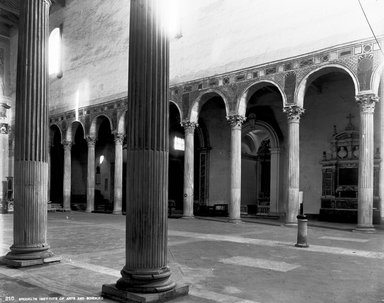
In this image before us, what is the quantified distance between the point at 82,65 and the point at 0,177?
30.7 feet

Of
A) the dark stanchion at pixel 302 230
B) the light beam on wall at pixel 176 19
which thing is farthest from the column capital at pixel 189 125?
the dark stanchion at pixel 302 230

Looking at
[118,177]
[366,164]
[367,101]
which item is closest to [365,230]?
[366,164]

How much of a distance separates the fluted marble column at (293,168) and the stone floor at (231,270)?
369 centimetres

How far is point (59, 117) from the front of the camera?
1116 inches

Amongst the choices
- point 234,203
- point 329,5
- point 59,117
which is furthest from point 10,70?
point 329,5

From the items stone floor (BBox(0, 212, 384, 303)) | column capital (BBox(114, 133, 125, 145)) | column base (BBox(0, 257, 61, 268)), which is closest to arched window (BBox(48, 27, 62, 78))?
column capital (BBox(114, 133, 125, 145))

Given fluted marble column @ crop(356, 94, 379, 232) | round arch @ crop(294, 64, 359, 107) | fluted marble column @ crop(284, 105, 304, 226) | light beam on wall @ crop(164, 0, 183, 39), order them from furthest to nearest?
light beam on wall @ crop(164, 0, 183, 39)
fluted marble column @ crop(284, 105, 304, 226)
round arch @ crop(294, 64, 359, 107)
fluted marble column @ crop(356, 94, 379, 232)

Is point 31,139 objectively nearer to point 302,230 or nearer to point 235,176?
point 302,230

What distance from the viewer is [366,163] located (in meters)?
14.1

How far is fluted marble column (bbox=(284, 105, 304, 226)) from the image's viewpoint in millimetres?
15695

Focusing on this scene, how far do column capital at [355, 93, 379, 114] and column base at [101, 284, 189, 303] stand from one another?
36.8 ft

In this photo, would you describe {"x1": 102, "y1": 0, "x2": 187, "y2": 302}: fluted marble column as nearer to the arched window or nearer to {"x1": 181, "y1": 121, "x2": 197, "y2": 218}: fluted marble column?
{"x1": 181, "y1": 121, "x2": 197, "y2": 218}: fluted marble column

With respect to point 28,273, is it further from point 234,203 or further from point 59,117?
point 59,117

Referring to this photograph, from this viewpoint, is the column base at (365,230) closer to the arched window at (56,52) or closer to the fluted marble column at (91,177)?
the fluted marble column at (91,177)
